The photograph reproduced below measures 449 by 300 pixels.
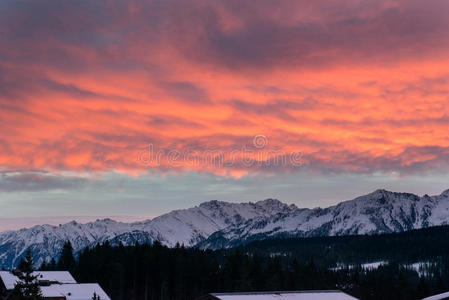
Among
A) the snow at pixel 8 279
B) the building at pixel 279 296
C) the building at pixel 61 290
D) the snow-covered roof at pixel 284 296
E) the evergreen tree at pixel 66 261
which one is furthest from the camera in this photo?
the evergreen tree at pixel 66 261

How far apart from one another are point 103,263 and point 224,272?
2886cm

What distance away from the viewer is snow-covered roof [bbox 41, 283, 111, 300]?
101562 mm

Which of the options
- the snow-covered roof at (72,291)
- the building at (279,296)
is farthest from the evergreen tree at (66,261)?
the building at (279,296)

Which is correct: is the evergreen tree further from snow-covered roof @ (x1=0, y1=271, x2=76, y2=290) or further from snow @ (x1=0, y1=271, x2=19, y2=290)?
snow @ (x1=0, y1=271, x2=19, y2=290)

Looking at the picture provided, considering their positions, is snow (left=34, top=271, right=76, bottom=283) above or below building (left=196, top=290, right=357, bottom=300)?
above

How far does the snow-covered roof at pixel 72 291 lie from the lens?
102 metres

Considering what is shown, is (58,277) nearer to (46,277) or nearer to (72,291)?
(46,277)

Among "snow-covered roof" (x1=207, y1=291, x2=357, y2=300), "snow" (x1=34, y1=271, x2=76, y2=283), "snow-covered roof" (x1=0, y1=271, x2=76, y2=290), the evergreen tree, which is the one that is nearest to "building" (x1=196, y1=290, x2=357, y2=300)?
"snow-covered roof" (x1=207, y1=291, x2=357, y2=300)

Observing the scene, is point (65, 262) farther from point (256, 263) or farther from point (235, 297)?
point (235, 297)

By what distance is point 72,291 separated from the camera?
104 meters

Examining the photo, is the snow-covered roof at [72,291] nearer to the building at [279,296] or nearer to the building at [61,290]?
the building at [61,290]

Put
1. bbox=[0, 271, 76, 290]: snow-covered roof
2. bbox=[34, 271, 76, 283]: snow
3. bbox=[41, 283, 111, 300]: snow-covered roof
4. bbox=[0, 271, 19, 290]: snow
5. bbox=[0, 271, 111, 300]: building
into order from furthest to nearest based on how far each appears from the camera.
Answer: bbox=[34, 271, 76, 283]: snow, bbox=[0, 271, 76, 290]: snow-covered roof, bbox=[0, 271, 19, 290]: snow, bbox=[41, 283, 111, 300]: snow-covered roof, bbox=[0, 271, 111, 300]: building

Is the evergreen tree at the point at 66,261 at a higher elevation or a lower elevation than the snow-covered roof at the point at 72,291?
higher

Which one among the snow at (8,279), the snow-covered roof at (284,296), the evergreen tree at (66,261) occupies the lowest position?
the snow-covered roof at (284,296)
